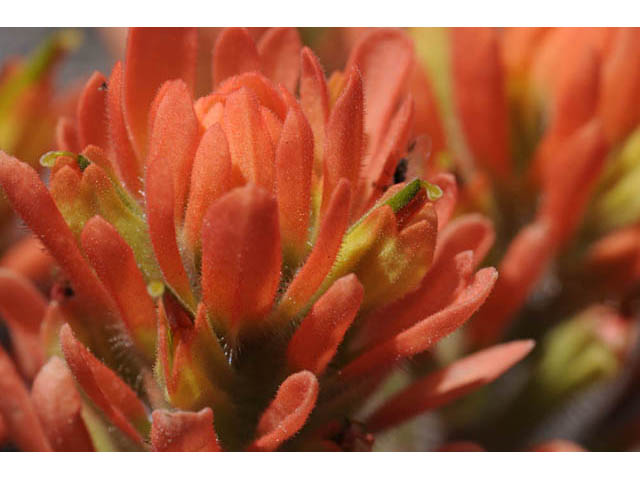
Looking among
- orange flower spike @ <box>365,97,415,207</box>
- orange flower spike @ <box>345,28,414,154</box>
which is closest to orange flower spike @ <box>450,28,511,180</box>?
orange flower spike @ <box>345,28,414,154</box>

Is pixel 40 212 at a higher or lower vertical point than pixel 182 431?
higher

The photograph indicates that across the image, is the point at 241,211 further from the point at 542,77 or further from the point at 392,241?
the point at 542,77

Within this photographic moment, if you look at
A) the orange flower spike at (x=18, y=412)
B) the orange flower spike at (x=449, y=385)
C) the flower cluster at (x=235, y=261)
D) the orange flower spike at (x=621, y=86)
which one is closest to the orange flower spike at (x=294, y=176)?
the flower cluster at (x=235, y=261)

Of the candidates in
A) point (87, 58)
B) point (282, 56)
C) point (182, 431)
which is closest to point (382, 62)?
point (282, 56)

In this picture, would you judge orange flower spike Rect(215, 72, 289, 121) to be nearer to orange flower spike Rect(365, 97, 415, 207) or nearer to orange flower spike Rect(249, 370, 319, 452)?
orange flower spike Rect(365, 97, 415, 207)

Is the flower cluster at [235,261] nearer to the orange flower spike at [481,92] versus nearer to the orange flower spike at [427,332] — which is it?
the orange flower spike at [427,332]

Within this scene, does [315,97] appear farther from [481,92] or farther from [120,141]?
[481,92]
